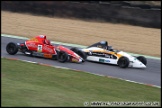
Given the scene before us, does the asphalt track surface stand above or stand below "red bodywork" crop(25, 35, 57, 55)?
below

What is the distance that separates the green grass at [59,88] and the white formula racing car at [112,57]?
2.36 meters

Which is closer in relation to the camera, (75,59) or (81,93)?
(81,93)

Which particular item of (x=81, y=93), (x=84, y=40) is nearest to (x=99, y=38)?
(x=84, y=40)

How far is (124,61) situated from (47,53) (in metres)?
2.59

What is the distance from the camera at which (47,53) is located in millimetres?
13633

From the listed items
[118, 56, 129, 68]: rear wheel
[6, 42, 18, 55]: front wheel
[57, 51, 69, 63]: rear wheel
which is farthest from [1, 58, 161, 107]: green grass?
[118, 56, 129, 68]: rear wheel

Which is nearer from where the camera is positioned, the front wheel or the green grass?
the green grass

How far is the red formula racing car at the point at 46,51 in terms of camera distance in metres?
13.3

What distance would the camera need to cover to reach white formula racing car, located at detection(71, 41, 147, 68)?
13.3 meters

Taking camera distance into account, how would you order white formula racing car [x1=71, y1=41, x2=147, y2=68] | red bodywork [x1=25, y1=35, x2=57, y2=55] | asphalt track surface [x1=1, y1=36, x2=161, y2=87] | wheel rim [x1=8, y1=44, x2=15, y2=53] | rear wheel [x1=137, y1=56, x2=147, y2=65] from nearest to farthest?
asphalt track surface [x1=1, y1=36, x2=161, y2=87]
white formula racing car [x1=71, y1=41, x2=147, y2=68]
red bodywork [x1=25, y1=35, x2=57, y2=55]
rear wheel [x1=137, y1=56, x2=147, y2=65]
wheel rim [x1=8, y1=44, x2=15, y2=53]

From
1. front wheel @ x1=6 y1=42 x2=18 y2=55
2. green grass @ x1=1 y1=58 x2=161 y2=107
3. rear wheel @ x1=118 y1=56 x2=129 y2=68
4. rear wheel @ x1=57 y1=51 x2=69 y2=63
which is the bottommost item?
green grass @ x1=1 y1=58 x2=161 y2=107

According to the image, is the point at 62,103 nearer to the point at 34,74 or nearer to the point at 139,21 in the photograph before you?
the point at 34,74

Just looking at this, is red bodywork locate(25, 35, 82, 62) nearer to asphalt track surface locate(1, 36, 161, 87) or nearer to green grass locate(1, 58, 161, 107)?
asphalt track surface locate(1, 36, 161, 87)

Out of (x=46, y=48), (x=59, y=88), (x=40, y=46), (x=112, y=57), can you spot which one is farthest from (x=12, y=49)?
(x=59, y=88)
